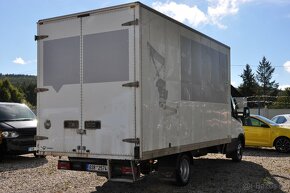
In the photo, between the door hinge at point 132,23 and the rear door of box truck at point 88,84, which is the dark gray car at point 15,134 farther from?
the door hinge at point 132,23

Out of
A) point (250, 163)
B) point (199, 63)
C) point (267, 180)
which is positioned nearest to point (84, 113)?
point (199, 63)

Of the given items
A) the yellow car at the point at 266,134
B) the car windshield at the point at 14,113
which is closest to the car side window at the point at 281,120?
the yellow car at the point at 266,134

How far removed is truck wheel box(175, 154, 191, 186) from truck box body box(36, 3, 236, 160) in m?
0.30

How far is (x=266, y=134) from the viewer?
50.3 ft

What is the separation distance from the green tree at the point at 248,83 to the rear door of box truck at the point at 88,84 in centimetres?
8449

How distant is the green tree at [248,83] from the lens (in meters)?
88.9

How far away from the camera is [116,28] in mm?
6977

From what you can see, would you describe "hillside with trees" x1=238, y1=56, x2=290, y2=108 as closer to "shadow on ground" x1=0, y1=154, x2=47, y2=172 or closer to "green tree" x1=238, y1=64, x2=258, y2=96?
"green tree" x1=238, y1=64, x2=258, y2=96

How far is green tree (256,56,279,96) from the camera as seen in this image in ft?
305

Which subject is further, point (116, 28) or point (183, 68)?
point (183, 68)

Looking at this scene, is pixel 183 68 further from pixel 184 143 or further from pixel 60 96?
pixel 60 96

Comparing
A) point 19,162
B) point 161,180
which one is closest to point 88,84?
point 161,180

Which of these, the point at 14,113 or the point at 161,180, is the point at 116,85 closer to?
the point at 161,180

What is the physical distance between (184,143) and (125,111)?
1831 millimetres
